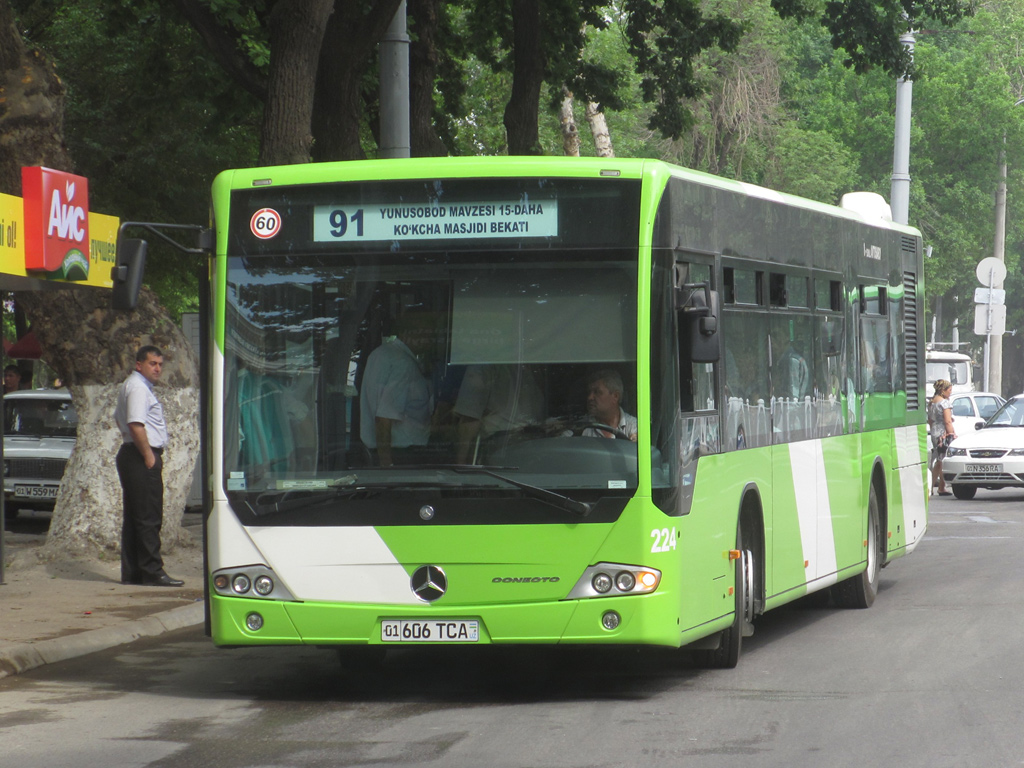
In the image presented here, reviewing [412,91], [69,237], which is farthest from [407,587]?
[412,91]

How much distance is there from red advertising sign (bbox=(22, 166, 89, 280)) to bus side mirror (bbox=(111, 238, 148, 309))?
491 centimetres

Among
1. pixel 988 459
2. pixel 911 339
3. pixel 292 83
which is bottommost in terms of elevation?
pixel 988 459

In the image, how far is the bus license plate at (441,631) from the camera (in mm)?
8359

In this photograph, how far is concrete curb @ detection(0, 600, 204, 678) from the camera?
394 inches

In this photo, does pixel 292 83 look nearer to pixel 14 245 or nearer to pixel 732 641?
pixel 14 245

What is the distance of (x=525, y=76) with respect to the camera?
21.1m

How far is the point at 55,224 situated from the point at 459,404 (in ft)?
19.6

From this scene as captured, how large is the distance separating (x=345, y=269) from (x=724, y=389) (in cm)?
220

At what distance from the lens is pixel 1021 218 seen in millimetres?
68812

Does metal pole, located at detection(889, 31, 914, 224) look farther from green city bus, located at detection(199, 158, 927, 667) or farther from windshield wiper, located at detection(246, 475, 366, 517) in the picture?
windshield wiper, located at detection(246, 475, 366, 517)

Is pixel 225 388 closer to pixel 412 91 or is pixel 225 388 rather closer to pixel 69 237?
pixel 69 237

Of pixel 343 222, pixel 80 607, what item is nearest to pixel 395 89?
pixel 80 607

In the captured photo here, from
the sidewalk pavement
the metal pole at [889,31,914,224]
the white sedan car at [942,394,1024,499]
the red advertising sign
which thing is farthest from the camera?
the metal pole at [889,31,914,224]

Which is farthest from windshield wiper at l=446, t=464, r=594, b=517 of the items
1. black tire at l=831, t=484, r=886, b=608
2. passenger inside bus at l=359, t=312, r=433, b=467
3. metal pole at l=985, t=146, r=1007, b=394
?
metal pole at l=985, t=146, r=1007, b=394
